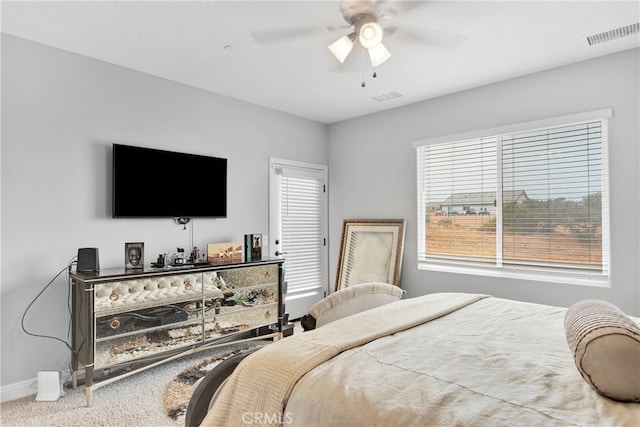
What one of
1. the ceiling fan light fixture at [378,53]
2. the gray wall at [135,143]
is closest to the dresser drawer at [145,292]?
the gray wall at [135,143]

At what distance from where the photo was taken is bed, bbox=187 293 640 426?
1048 millimetres

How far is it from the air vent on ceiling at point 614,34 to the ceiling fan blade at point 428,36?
960 millimetres

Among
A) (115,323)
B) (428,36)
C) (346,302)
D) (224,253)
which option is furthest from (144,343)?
(428,36)

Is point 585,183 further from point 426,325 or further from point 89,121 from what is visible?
point 89,121

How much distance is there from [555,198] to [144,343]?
3736mm

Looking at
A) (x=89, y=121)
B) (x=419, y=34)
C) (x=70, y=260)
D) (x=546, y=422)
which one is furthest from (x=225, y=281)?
(x=546, y=422)

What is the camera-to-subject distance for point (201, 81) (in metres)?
3.55

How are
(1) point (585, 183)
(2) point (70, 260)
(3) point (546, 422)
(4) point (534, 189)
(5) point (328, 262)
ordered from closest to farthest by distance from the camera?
1. (3) point (546, 422)
2. (2) point (70, 260)
3. (1) point (585, 183)
4. (4) point (534, 189)
5. (5) point (328, 262)

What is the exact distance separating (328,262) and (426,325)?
3.24 metres

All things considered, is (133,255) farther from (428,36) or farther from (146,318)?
(428,36)

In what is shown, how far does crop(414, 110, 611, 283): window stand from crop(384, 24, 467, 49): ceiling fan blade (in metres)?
1.23

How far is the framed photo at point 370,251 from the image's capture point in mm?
4266

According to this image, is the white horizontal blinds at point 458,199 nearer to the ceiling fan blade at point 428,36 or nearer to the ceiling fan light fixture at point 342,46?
the ceiling fan blade at point 428,36

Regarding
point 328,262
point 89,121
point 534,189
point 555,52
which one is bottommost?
point 328,262
